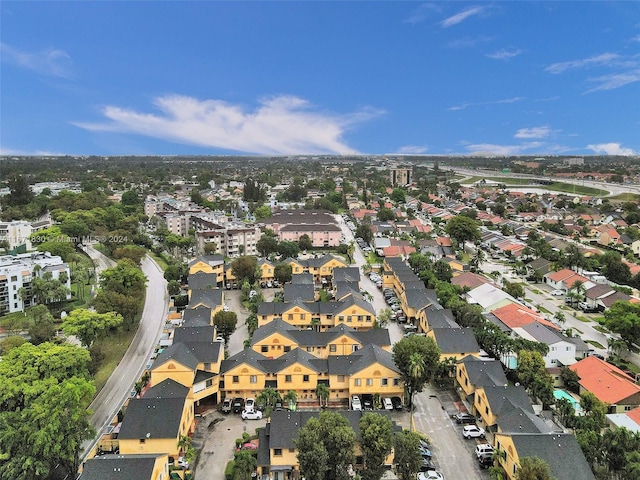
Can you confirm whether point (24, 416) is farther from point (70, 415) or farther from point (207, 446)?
point (207, 446)

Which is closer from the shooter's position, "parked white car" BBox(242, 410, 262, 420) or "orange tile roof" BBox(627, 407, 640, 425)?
"orange tile roof" BBox(627, 407, 640, 425)

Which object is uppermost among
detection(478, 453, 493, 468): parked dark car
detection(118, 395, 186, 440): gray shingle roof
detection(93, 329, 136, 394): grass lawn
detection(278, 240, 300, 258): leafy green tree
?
detection(278, 240, 300, 258): leafy green tree

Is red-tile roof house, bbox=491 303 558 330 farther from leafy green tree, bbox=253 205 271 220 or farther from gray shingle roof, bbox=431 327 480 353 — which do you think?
leafy green tree, bbox=253 205 271 220

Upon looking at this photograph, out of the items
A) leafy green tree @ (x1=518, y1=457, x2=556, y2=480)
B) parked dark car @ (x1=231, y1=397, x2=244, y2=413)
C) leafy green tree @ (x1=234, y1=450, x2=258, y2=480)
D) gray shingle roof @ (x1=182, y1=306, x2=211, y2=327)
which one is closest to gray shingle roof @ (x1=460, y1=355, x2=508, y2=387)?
leafy green tree @ (x1=518, y1=457, x2=556, y2=480)

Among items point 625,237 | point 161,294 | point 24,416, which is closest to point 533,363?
point 24,416

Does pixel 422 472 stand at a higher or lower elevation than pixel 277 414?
lower

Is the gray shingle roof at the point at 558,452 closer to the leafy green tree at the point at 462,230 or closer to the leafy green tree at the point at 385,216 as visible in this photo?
the leafy green tree at the point at 462,230

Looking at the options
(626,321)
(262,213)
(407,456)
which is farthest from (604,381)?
(262,213)
